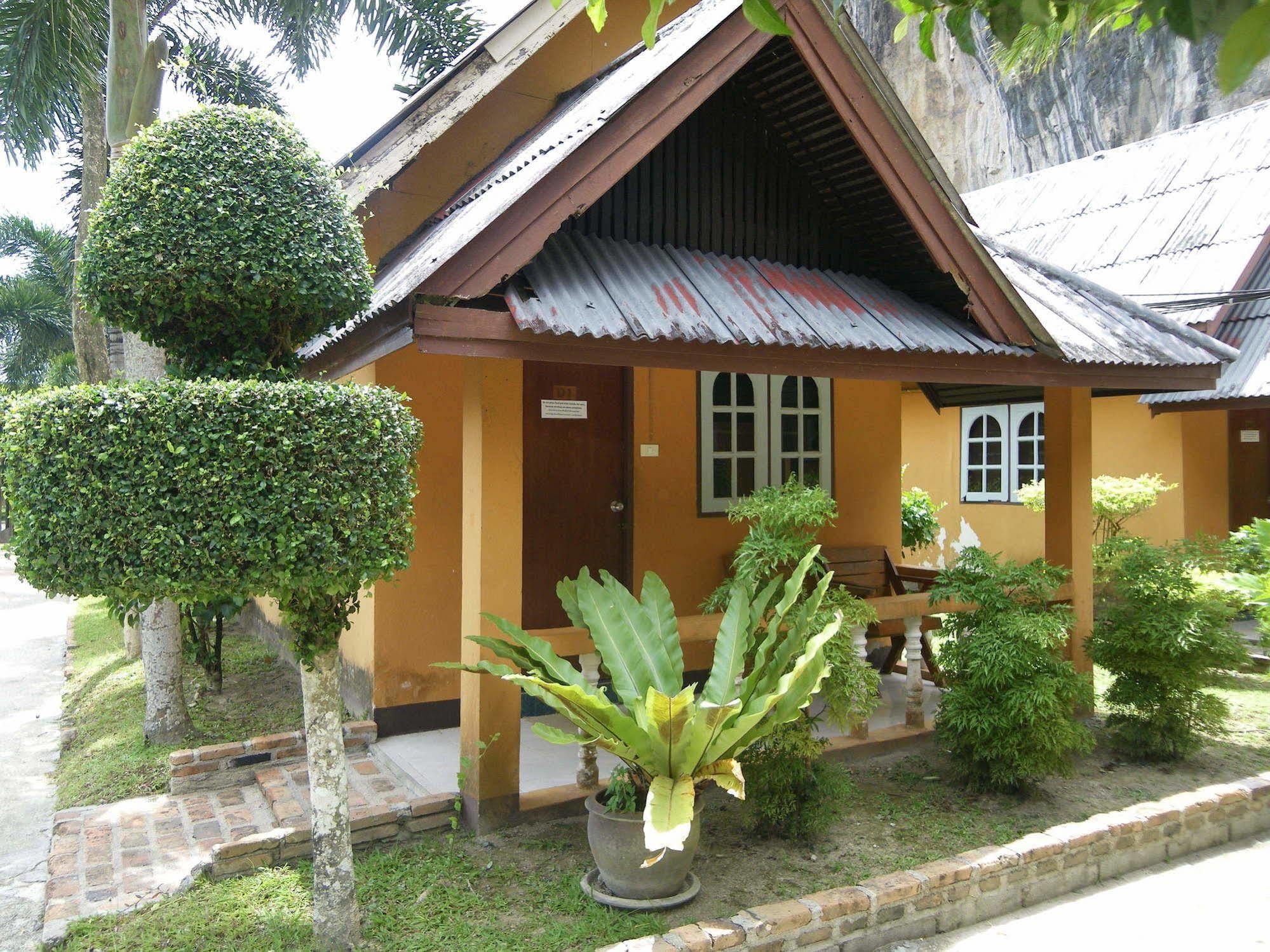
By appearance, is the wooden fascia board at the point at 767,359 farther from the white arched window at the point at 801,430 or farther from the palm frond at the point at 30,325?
the palm frond at the point at 30,325

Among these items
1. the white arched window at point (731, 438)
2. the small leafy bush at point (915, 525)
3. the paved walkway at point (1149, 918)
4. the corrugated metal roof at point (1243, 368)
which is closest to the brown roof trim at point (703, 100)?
the white arched window at point (731, 438)

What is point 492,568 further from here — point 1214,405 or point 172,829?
point 1214,405

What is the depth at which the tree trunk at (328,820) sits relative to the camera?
3807 millimetres

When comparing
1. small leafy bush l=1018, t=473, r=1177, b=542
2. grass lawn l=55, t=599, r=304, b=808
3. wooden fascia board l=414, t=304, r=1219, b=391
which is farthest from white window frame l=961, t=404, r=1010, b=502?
grass lawn l=55, t=599, r=304, b=808

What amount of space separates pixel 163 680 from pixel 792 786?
4559 millimetres

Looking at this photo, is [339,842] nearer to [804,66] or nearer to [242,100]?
[804,66]

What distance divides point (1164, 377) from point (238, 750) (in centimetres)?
661

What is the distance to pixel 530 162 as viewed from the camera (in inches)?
217

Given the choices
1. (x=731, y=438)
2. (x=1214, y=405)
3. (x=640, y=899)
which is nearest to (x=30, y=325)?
(x=731, y=438)

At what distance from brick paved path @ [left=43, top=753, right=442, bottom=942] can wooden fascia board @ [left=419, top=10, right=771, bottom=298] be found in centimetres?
274

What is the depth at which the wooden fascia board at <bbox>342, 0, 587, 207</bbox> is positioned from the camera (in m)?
6.96

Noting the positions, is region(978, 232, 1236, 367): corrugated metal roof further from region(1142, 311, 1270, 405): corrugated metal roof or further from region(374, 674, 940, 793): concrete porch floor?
region(1142, 311, 1270, 405): corrugated metal roof

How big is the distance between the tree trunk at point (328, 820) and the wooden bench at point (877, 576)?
4639 millimetres

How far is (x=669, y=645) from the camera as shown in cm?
459
